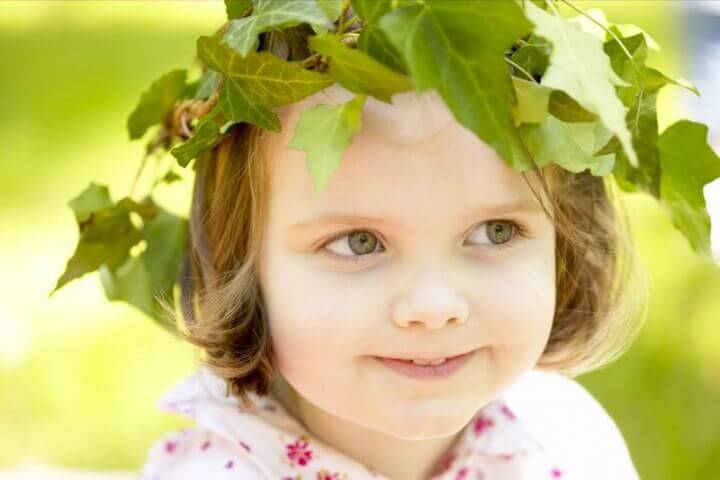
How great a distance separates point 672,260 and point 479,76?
1.50 metres

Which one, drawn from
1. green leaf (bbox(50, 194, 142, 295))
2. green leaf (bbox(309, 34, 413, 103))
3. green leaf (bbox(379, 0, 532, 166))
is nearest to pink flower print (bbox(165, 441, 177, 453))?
green leaf (bbox(50, 194, 142, 295))

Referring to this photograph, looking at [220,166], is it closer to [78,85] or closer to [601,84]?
[601,84]

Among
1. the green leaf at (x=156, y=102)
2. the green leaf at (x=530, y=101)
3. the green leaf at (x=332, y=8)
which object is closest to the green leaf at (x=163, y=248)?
the green leaf at (x=156, y=102)

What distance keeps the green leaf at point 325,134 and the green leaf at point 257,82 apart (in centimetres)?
6

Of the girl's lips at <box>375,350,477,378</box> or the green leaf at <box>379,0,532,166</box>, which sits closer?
the green leaf at <box>379,0,532,166</box>

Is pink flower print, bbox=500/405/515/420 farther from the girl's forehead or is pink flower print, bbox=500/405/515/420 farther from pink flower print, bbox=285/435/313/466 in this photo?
the girl's forehead

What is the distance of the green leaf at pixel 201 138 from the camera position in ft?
4.33

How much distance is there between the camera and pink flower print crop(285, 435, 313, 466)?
4.94ft

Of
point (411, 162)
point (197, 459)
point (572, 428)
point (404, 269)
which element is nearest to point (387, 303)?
point (404, 269)

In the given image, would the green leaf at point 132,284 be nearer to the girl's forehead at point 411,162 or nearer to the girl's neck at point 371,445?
the girl's neck at point 371,445

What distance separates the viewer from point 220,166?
146 cm

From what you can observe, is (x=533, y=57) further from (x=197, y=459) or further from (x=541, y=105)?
(x=197, y=459)

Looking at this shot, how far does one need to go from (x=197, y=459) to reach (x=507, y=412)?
1.37 feet

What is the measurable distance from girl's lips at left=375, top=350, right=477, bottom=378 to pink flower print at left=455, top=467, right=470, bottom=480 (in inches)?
11.8
